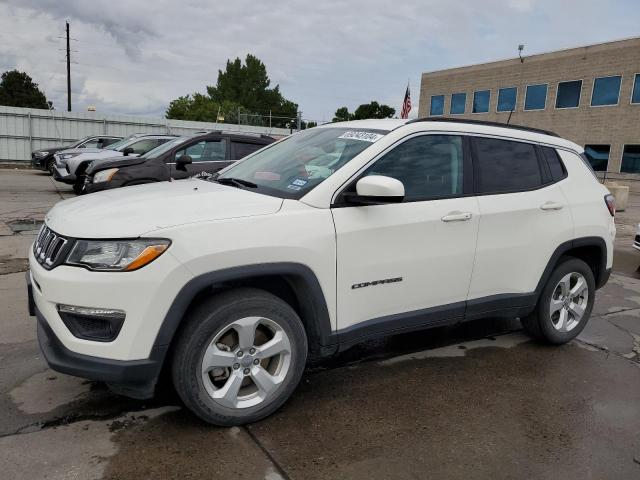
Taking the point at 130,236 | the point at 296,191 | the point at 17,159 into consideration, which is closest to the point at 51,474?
the point at 130,236

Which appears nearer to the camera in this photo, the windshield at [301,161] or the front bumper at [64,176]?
the windshield at [301,161]

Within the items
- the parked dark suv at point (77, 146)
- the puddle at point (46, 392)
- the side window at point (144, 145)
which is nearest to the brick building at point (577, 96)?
the parked dark suv at point (77, 146)

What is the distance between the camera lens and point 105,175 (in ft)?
28.1

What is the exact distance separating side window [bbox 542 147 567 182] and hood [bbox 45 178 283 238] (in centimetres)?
241

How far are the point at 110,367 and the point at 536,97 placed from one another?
35833 mm

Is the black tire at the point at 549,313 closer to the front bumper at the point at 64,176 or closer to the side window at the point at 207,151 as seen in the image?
the side window at the point at 207,151

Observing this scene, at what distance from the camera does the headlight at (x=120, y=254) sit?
8.27ft

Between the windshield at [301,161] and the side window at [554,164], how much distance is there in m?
1.62

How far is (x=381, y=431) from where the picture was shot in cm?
302

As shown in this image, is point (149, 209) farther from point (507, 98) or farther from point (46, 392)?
point (507, 98)

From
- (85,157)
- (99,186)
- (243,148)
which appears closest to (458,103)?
(85,157)

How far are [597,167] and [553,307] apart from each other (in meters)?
30.3

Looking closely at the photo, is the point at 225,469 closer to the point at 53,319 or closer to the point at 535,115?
the point at 53,319

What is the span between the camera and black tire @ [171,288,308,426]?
2.69m
